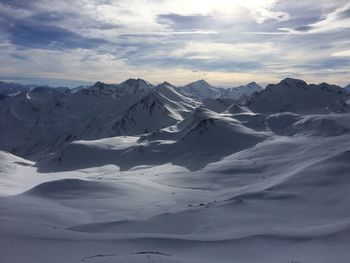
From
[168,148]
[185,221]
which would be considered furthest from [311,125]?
[185,221]

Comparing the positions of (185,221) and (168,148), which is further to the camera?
(168,148)

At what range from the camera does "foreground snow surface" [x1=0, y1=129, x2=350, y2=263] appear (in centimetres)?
1994

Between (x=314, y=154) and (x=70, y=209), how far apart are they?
→ 4558cm

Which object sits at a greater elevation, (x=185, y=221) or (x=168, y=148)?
(x=168, y=148)

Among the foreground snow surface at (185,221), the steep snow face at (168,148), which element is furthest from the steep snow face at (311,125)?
the foreground snow surface at (185,221)

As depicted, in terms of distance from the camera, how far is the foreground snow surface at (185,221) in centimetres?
1994

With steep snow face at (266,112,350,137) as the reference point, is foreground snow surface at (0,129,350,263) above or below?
below

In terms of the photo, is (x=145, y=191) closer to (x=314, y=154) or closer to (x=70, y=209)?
(x=70, y=209)

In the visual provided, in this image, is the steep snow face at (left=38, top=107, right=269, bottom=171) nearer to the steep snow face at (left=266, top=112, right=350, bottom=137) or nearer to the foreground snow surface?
the steep snow face at (left=266, top=112, right=350, bottom=137)

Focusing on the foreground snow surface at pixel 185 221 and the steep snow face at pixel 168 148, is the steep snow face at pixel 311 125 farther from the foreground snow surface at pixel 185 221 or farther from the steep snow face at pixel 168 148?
the foreground snow surface at pixel 185 221

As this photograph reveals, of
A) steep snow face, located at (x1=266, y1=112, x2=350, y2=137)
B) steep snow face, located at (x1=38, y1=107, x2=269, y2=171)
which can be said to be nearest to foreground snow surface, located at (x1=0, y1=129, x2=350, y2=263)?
steep snow face, located at (x1=266, y1=112, x2=350, y2=137)

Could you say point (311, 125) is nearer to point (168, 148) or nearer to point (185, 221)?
point (168, 148)

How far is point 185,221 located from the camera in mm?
31594

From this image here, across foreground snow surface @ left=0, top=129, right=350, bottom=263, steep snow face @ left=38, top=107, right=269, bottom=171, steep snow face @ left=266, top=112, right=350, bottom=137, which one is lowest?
foreground snow surface @ left=0, top=129, right=350, bottom=263
